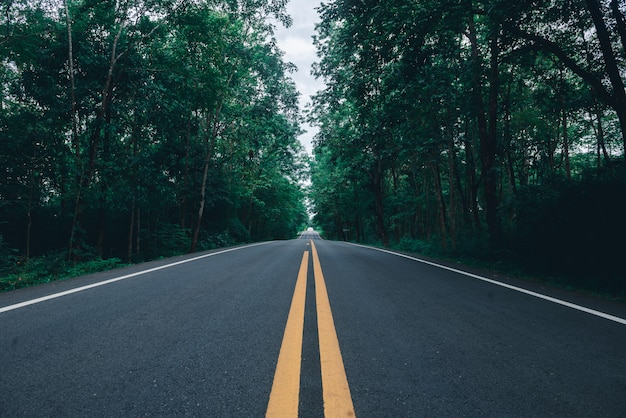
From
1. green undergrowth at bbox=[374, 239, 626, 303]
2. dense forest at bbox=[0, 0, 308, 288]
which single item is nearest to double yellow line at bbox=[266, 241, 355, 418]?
green undergrowth at bbox=[374, 239, 626, 303]

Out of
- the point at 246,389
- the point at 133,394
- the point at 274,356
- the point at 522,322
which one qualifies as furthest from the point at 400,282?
the point at 133,394

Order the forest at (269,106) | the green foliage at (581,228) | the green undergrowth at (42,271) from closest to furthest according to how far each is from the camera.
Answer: the green foliage at (581,228), the green undergrowth at (42,271), the forest at (269,106)

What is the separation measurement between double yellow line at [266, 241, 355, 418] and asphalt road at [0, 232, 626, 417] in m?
0.04

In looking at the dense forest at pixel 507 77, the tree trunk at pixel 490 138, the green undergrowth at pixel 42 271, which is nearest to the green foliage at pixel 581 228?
the dense forest at pixel 507 77

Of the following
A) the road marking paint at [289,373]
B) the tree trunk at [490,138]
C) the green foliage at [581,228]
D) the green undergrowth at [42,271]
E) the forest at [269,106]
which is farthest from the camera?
the tree trunk at [490,138]

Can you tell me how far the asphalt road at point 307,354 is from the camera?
67.0 inches

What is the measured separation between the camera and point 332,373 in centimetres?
201

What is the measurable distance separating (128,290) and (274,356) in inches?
136

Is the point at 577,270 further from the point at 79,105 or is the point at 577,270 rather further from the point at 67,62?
the point at 67,62

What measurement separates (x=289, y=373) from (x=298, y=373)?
63mm

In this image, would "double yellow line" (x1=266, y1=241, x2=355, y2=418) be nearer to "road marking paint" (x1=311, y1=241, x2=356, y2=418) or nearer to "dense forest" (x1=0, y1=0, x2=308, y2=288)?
"road marking paint" (x1=311, y1=241, x2=356, y2=418)

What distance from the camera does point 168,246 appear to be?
16047 millimetres

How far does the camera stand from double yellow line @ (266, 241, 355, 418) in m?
A: 1.62

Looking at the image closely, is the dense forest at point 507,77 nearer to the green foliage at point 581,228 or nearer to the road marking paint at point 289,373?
the green foliage at point 581,228
